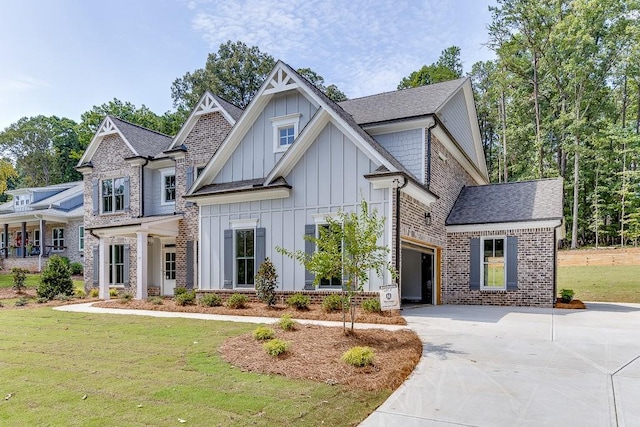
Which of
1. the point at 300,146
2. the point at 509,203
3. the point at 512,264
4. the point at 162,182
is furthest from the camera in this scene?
the point at 162,182

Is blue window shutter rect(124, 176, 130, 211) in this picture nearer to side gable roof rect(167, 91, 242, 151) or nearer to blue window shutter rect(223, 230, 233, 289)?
side gable roof rect(167, 91, 242, 151)

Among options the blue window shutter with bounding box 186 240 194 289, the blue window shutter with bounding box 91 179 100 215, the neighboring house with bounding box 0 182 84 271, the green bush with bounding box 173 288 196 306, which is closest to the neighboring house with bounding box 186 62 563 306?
the green bush with bounding box 173 288 196 306

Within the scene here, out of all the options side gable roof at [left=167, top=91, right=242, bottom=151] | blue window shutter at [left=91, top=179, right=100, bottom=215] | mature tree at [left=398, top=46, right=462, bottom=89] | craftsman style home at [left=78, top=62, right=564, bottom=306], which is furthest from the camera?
mature tree at [left=398, top=46, right=462, bottom=89]

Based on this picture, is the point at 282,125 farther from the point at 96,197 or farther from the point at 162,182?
the point at 96,197

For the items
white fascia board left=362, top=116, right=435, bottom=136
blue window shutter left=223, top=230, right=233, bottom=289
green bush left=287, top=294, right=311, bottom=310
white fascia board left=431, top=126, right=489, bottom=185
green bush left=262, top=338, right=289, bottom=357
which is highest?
white fascia board left=362, top=116, right=435, bottom=136

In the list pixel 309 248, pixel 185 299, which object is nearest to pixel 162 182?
pixel 185 299

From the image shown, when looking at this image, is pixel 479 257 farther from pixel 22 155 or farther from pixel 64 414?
pixel 22 155

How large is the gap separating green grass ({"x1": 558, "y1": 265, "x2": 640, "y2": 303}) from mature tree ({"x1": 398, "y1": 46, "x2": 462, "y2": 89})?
22.6 meters

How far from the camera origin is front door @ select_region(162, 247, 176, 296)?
19.6 m

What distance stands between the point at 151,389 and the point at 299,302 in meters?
6.93

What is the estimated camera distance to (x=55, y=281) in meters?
17.4

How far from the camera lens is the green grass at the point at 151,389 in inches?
180

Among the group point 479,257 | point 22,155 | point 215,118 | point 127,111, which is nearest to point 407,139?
point 479,257

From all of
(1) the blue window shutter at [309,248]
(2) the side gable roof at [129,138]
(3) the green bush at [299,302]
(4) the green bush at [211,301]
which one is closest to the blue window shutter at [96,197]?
(2) the side gable roof at [129,138]
